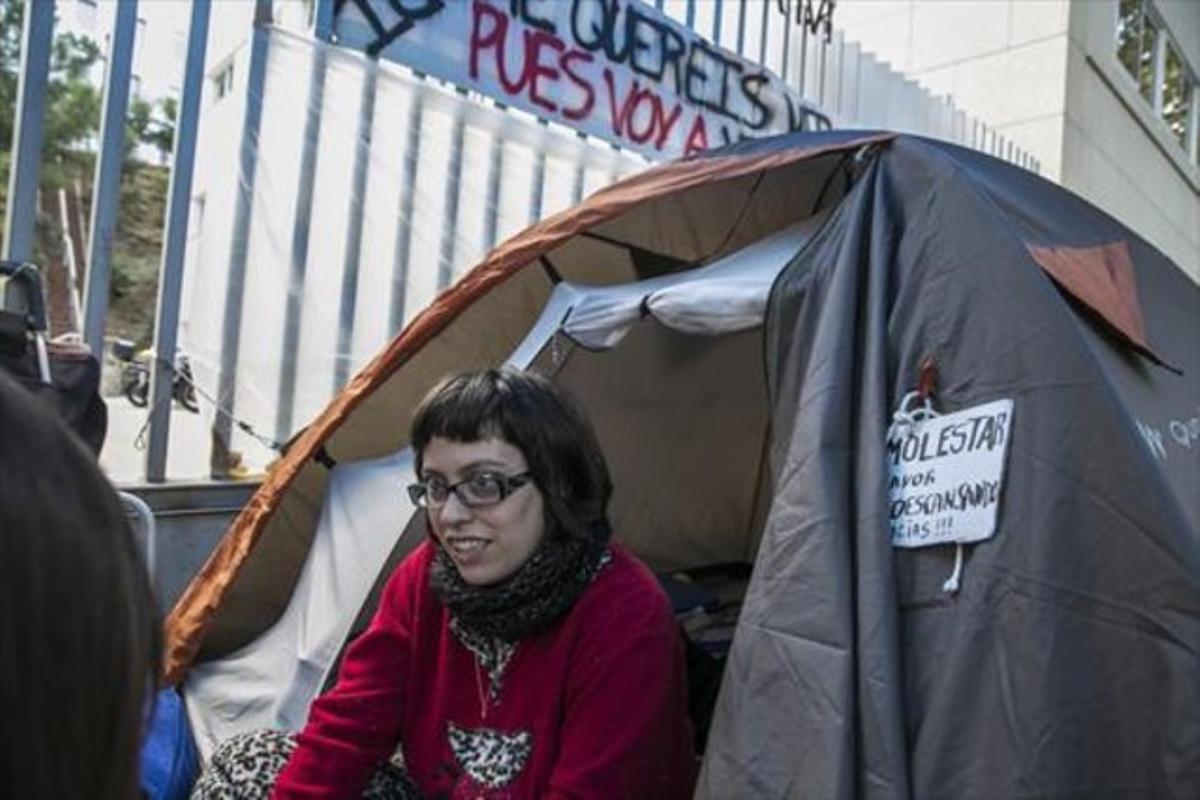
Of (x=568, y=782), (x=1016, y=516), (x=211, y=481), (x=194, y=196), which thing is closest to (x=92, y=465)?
(x=568, y=782)

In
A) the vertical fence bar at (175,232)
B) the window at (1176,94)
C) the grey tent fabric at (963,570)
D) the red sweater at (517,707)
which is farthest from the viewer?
the window at (1176,94)

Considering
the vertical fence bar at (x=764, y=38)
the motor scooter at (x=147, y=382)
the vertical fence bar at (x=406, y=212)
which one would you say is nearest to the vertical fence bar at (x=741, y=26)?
the vertical fence bar at (x=764, y=38)

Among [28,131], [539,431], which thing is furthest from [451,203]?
[539,431]

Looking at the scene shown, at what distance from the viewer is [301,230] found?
2992 mm

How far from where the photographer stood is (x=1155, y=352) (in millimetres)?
1830

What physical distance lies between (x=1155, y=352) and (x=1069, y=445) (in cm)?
63

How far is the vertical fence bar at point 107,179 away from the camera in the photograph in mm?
2625

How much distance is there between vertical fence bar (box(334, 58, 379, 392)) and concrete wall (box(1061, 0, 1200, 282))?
547cm

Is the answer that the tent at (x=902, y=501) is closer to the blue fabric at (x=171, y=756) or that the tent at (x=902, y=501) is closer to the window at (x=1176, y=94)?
A: the blue fabric at (x=171, y=756)

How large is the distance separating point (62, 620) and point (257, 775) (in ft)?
4.19

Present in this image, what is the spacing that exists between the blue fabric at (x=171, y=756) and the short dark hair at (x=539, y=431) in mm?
860

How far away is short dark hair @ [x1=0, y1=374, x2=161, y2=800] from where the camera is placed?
1.95ft

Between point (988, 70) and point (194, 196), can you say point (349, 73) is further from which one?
point (988, 70)

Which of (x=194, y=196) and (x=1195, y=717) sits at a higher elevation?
(x=194, y=196)
